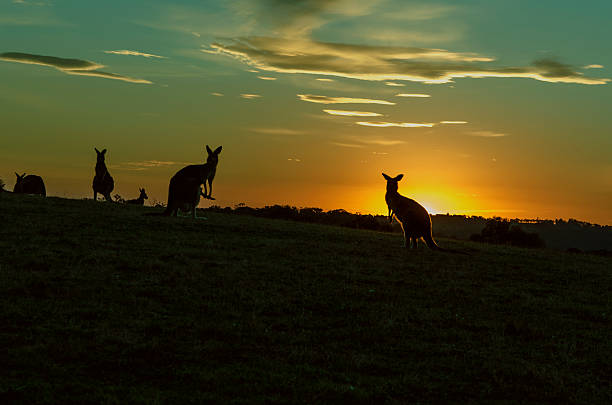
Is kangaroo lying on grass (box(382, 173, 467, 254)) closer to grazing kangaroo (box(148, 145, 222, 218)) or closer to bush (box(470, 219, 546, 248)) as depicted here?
grazing kangaroo (box(148, 145, 222, 218))

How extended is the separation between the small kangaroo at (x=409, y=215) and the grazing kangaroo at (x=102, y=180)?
19.2 m

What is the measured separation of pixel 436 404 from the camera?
8625 mm

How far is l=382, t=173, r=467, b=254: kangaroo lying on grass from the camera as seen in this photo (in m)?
24.3

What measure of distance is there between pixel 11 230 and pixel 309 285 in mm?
10830

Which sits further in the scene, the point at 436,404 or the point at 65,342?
the point at 65,342

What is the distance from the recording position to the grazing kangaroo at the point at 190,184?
2745 cm

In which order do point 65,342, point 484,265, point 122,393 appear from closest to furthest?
point 122,393, point 65,342, point 484,265

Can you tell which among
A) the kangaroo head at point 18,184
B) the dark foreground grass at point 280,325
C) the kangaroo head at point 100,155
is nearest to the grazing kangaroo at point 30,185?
the kangaroo head at point 18,184

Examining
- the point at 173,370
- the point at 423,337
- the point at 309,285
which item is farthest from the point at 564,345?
the point at 173,370

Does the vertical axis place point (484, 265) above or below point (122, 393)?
above

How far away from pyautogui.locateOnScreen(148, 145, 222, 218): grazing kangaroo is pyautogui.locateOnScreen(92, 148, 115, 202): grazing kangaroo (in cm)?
1068

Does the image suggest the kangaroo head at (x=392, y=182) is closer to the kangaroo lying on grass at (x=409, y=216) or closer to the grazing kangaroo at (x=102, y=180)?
the kangaroo lying on grass at (x=409, y=216)

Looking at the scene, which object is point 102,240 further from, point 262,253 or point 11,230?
point 262,253

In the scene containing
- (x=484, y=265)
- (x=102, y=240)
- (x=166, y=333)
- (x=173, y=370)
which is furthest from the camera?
(x=484, y=265)
